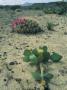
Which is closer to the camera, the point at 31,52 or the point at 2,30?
the point at 31,52

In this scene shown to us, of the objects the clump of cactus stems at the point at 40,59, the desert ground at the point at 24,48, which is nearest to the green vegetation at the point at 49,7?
the desert ground at the point at 24,48

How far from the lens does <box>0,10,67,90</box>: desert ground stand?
5.37 metres

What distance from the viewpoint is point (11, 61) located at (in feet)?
20.4

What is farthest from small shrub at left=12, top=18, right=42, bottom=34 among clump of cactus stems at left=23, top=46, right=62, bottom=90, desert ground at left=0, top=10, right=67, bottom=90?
clump of cactus stems at left=23, top=46, right=62, bottom=90

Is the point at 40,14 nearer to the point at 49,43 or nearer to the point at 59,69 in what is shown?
the point at 49,43

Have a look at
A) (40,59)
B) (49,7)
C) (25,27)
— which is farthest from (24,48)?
(49,7)

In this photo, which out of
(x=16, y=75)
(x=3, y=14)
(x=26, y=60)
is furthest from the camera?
(x=3, y=14)

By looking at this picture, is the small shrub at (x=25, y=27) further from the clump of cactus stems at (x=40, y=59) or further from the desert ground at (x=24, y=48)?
the clump of cactus stems at (x=40, y=59)

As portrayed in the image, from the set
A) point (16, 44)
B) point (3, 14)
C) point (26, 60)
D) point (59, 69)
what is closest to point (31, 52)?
point (26, 60)

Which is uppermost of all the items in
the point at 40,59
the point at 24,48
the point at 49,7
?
the point at 40,59

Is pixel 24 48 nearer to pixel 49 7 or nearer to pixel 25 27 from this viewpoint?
pixel 25 27

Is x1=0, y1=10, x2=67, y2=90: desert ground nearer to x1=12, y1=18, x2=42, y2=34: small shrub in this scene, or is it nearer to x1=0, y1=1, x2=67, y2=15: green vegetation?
x1=12, y1=18, x2=42, y2=34: small shrub

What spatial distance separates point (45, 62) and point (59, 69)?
385 millimetres

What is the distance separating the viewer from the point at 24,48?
700 cm
